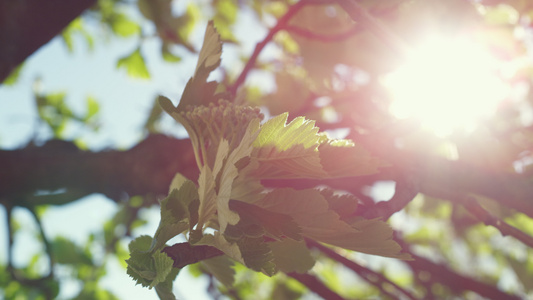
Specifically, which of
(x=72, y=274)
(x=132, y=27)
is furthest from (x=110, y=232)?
(x=132, y=27)

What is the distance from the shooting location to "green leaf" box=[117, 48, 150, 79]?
138cm

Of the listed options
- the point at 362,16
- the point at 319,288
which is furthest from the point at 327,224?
the point at 319,288

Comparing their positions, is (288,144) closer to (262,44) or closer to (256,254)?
(256,254)

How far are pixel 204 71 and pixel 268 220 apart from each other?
0.18 meters

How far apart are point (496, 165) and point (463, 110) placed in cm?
15

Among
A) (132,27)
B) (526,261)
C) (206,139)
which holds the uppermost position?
(132,27)

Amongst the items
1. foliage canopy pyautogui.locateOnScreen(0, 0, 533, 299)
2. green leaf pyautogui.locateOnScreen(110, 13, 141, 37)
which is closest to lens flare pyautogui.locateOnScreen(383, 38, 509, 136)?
foliage canopy pyautogui.locateOnScreen(0, 0, 533, 299)

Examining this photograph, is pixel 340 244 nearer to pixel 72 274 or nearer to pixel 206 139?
pixel 206 139

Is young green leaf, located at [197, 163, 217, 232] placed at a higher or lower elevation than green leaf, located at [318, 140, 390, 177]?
lower

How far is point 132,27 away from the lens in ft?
6.05

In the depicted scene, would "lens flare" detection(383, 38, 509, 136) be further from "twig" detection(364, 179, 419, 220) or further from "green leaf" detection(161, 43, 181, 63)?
"green leaf" detection(161, 43, 181, 63)

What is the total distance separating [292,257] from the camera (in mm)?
478

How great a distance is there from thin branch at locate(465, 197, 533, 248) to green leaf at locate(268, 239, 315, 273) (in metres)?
0.24

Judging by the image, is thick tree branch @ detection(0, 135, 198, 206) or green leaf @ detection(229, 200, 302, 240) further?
thick tree branch @ detection(0, 135, 198, 206)
